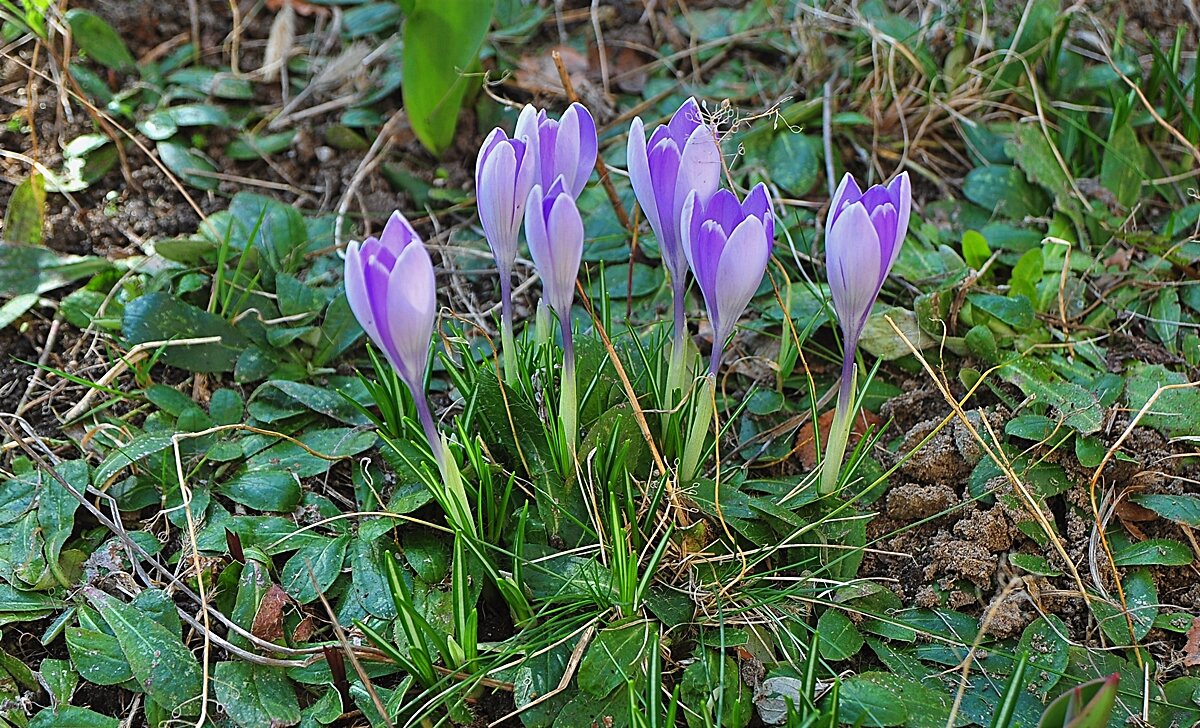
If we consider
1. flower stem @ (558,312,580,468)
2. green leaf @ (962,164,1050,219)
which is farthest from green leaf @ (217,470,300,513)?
green leaf @ (962,164,1050,219)

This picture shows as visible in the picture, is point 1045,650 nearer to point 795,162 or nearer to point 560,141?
point 560,141

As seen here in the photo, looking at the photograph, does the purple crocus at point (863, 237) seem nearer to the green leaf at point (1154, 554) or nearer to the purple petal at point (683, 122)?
the purple petal at point (683, 122)

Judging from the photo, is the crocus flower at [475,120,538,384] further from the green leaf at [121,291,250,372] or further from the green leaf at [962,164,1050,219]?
the green leaf at [962,164,1050,219]

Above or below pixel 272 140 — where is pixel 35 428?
below

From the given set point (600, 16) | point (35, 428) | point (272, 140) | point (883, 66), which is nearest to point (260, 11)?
point (272, 140)

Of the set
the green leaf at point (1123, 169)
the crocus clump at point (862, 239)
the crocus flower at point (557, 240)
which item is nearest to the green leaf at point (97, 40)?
the crocus flower at point (557, 240)

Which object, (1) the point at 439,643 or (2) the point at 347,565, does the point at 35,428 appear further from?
(1) the point at 439,643
